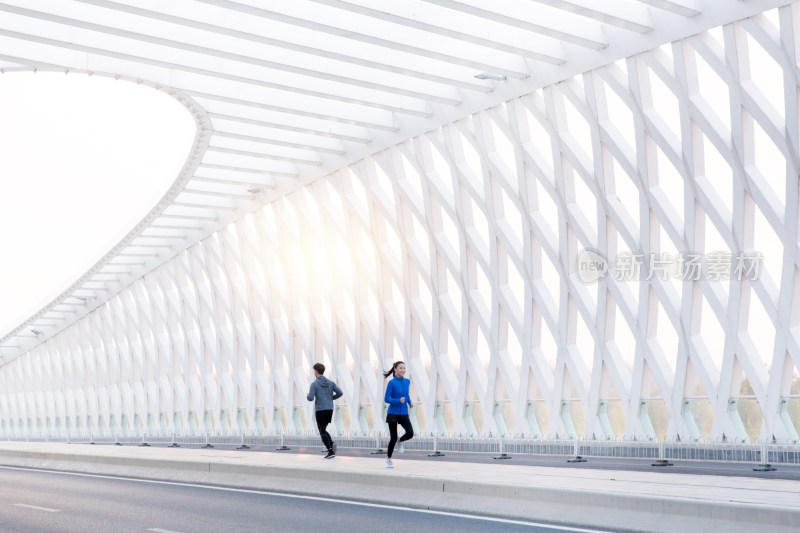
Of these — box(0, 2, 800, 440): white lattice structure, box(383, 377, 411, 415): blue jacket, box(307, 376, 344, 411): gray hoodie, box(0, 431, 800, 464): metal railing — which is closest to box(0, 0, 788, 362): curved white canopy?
box(0, 2, 800, 440): white lattice structure

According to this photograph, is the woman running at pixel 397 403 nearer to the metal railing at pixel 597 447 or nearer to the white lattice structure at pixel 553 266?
the metal railing at pixel 597 447

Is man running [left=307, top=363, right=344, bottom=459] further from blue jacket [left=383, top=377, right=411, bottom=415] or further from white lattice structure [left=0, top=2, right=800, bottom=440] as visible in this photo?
white lattice structure [left=0, top=2, right=800, bottom=440]

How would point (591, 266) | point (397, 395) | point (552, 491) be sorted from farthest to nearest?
point (591, 266) < point (397, 395) < point (552, 491)

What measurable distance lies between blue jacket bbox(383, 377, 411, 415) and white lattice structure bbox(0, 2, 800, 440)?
8.12 metres

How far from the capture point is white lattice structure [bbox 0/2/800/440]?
1881 centimetres

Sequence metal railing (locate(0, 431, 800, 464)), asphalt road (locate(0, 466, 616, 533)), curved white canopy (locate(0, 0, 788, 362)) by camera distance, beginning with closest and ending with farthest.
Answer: asphalt road (locate(0, 466, 616, 533)) < metal railing (locate(0, 431, 800, 464)) < curved white canopy (locate(0, 0, 788, 362))

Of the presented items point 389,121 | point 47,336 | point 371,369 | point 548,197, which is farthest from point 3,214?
point 548,197

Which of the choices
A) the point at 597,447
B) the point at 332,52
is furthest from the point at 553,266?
the point at 332,52

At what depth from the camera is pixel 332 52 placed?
1944 cm

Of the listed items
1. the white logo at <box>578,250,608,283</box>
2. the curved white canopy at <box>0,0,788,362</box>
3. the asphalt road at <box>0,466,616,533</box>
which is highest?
the curved white canopy at <box>0,0,788,362</box>

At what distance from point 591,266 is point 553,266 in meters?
1.92

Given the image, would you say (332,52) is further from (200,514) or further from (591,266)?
(200,514)

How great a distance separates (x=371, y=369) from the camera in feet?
104

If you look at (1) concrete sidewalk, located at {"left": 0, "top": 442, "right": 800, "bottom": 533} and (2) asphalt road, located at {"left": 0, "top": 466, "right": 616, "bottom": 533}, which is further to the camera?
(2) asphalt road, located at {"left": 0, "top": 466, "right": 616, "bottom": 533}
